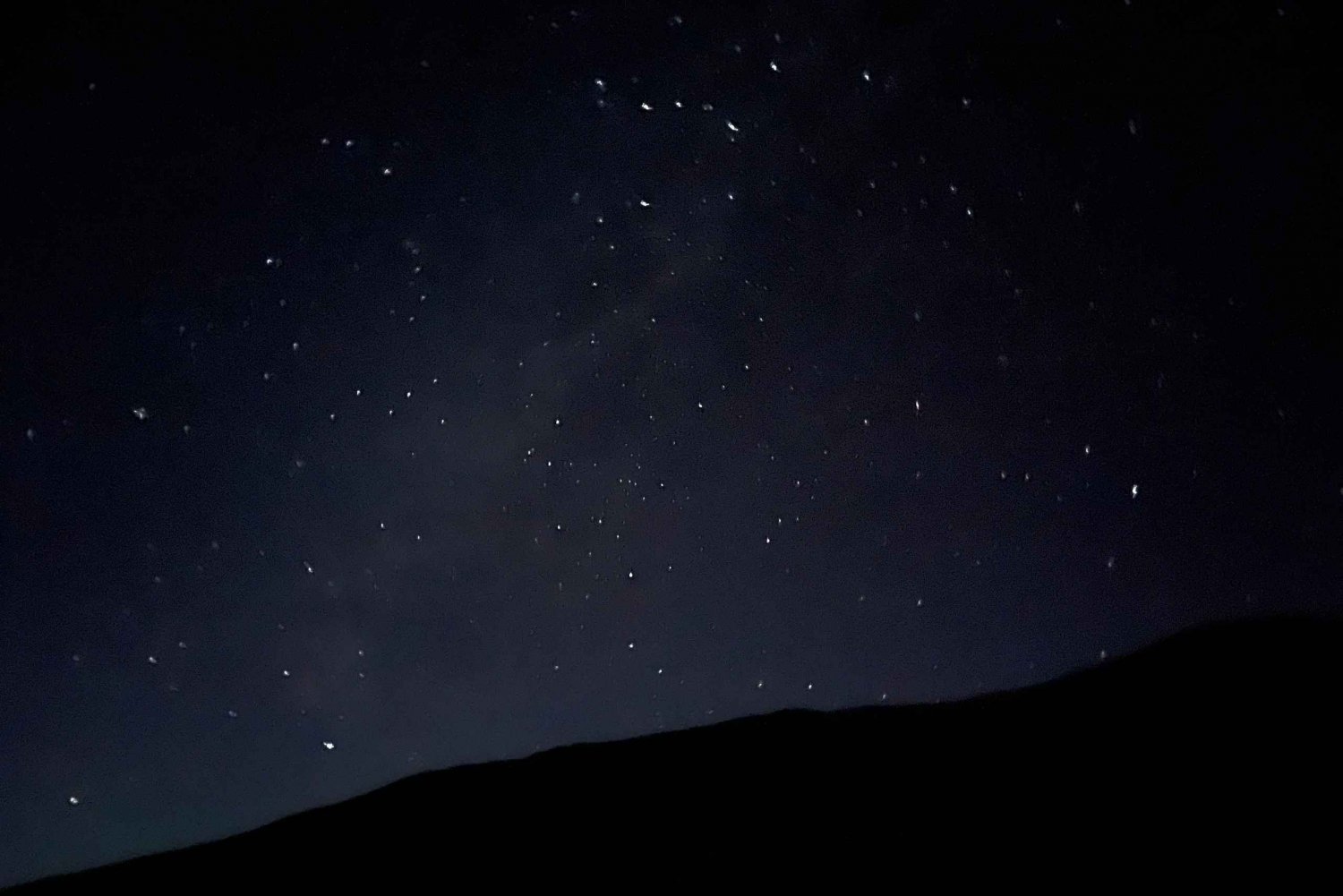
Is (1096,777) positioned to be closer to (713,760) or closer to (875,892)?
(875,892)

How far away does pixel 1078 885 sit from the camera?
2596 mm

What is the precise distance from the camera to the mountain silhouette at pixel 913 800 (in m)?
2.84

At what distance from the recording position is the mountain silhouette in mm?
2842

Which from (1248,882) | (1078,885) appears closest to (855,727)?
(1078,885)

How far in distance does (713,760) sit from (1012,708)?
1.40 m

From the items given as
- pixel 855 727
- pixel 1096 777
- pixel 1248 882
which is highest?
pixel 855 727

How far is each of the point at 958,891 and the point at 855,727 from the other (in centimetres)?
175

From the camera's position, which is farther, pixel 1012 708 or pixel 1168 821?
pixel 1012 708

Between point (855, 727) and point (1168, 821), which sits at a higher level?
point (855, 727)

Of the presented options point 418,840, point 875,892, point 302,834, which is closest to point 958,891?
point 875,892

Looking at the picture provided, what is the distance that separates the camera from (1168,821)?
2.87 m

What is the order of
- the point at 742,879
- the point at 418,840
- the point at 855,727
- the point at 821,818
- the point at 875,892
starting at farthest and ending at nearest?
the point at 855,727
the point at 418,840
the point at 821,818
the point at 742,879
the point at 875,892

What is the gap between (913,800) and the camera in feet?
11.3

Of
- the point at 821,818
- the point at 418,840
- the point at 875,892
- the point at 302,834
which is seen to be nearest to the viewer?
the point at 875,892
